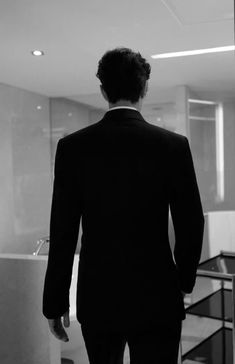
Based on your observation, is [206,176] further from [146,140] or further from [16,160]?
[146,140]

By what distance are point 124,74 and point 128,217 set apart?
0.32 metres

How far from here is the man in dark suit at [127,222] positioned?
A: 0.89m

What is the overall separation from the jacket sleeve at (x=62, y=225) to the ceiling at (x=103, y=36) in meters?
1.03

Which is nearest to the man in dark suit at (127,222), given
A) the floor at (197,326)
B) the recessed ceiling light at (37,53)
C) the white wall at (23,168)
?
the floor at (197,326)

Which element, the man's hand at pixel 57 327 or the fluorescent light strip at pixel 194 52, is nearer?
the man's hand at pixel 57 327

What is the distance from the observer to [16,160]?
3482 mm

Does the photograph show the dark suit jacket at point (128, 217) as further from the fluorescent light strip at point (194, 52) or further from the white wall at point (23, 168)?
the white wall at point (23, 168)

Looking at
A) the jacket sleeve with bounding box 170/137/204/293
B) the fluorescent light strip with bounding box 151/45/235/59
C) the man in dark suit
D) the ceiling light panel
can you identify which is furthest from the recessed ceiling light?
the jacket sleeve with bounding box 170/137/204/293

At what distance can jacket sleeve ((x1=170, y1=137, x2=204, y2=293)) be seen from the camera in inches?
34.9

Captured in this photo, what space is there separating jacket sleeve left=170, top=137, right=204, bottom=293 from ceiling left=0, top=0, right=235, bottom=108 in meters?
1.06

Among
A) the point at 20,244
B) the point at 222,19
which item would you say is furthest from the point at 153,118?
the point at 222,19

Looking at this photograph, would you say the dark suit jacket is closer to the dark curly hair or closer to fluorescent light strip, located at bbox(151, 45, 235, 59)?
the dark curly hair

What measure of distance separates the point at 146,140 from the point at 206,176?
3098 millimetres

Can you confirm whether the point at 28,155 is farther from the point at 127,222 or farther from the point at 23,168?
the point at 127,222
